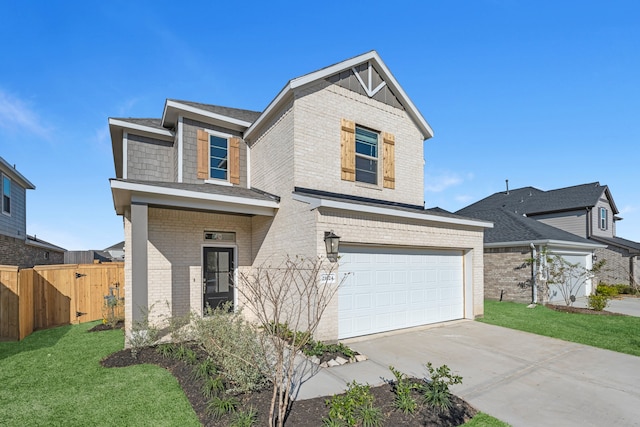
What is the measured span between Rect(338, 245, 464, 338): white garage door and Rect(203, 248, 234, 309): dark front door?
12.4 feet

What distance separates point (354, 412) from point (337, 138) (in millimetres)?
6875

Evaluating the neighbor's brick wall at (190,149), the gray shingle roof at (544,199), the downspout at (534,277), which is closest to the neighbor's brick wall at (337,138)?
the neighbor's brick wall at (190,149)

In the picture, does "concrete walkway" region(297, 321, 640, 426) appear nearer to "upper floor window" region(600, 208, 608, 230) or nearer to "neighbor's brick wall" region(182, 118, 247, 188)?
"neighbor's brick wall" region(182, 118, 247, 188)

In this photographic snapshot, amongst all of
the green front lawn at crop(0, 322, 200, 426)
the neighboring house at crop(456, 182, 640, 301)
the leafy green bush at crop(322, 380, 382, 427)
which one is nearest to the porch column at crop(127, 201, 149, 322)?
the green front lawn at crop(0, 322, 200, 426)

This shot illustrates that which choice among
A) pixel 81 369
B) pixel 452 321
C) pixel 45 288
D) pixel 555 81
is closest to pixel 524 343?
pixel 452 321

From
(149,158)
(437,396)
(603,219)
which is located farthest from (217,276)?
(603,219)

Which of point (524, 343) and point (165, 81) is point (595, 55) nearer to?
point (524, 343)

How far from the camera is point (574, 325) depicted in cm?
957

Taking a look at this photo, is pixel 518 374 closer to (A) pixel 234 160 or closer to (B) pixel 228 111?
(A) pixel 234 160

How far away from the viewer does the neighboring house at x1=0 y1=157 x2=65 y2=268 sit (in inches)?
563

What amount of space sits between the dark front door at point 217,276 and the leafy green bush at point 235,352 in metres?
3.50

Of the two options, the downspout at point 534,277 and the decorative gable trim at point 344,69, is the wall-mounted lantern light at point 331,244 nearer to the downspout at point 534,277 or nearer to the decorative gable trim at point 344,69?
the decorative gable trim at point 344,69

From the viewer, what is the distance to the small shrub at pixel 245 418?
11.6ft

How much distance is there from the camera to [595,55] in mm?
9258
